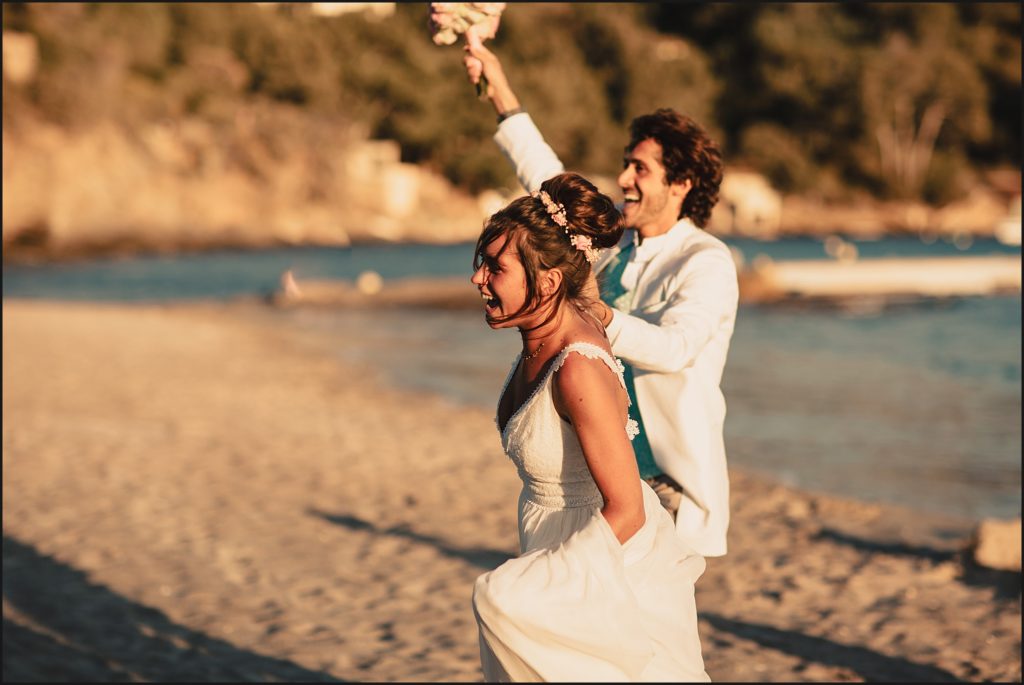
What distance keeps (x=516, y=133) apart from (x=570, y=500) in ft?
5.96

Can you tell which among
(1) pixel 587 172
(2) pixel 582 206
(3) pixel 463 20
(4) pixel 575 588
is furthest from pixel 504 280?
(1) pixel 587 172

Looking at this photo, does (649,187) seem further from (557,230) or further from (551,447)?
(551,447)

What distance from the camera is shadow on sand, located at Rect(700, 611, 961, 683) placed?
6605 mm

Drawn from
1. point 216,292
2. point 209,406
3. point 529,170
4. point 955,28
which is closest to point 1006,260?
point 216,292

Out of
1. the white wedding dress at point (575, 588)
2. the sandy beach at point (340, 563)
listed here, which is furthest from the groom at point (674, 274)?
the sandy beach at point (340, 563)

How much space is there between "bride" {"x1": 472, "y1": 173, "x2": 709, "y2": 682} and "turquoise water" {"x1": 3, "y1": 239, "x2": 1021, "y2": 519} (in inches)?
366

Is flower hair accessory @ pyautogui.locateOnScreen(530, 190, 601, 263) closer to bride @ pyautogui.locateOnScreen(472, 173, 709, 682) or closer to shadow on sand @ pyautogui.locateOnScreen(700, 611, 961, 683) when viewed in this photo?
bride @ pyautogui.locateOnScreen(472, 173, 709, 682)

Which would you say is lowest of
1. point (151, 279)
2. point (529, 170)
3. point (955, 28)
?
point (151, 279)

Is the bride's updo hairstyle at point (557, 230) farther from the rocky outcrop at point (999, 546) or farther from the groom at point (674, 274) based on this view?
the rocky outcrop at point (999, 546)

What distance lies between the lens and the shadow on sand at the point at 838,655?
260 inches

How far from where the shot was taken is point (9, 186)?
6112cm

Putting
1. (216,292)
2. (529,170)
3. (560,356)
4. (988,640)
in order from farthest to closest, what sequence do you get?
(216,292) < (988,640) < (529,170) < (560,356)

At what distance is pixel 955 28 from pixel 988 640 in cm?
10094

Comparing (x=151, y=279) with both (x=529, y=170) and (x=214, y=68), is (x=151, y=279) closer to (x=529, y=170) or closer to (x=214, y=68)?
(x=214, y=68)
